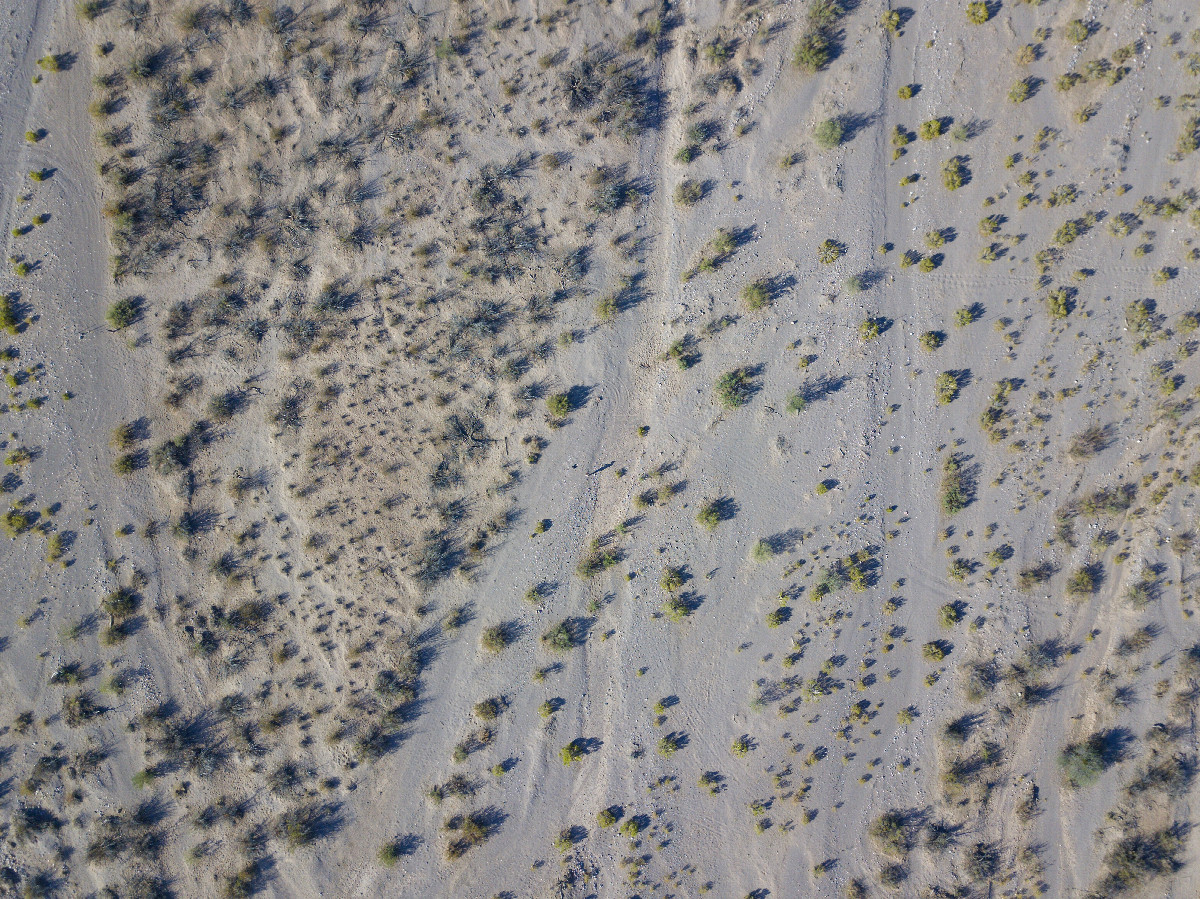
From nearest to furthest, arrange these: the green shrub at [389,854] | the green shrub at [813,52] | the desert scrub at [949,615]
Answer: the green shrub at [389,854]
the green shrub at [813,52]
the desert scrub at [949,615]

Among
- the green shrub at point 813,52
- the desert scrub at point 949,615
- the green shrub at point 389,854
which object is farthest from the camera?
the desert scrub at point 949,615

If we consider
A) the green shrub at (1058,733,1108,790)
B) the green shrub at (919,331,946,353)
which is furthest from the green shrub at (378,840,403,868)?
the green shrub at (919,331,946,353)

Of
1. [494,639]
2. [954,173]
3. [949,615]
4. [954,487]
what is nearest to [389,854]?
[494,639]

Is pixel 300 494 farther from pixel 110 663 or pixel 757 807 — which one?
pixel 757 807

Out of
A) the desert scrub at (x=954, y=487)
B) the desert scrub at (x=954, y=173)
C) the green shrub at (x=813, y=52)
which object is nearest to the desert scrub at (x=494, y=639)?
the desert scrub at (x=954, y=487)

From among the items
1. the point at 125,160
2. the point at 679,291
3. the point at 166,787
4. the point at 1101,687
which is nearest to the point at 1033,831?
the point at 1101,687

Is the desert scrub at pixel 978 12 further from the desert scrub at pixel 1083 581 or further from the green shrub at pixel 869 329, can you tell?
the desert scrub at pixel 1083 581

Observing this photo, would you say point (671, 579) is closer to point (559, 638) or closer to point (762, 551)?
point (762, 551)
